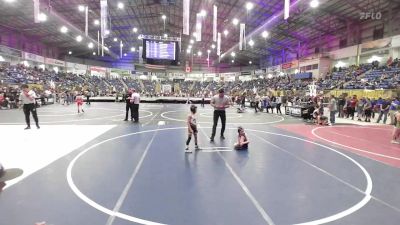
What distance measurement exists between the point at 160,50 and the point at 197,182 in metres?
17.9

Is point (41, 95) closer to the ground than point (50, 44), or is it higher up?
closer to the ground

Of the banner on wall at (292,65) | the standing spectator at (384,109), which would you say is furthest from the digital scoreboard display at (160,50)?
the banner on wall at (292,65)

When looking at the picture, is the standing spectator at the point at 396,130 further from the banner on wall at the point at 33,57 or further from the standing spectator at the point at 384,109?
the banner on wall at the point at 33,57

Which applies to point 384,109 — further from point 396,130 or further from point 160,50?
point 160,50

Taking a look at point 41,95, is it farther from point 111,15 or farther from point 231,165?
point 231,165

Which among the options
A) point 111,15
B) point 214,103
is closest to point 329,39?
point 111,15

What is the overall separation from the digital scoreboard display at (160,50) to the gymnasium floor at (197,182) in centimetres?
1329

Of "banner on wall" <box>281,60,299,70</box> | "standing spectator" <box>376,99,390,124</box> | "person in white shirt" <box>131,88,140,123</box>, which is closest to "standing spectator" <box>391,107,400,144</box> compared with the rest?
"standing spectator" <box>376,99,390,124</box>

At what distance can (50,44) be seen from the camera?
154ft

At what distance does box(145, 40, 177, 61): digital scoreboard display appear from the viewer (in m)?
21.5

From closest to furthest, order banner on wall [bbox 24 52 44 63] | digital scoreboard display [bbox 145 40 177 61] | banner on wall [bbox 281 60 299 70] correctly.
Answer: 1. digital scoreboard display [bbox 145 40 177 61]
2. banner on wall [bbox 24 52 44 63]
3. banner on wall [bbox 281 60 299 70]

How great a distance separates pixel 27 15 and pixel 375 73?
125 ft

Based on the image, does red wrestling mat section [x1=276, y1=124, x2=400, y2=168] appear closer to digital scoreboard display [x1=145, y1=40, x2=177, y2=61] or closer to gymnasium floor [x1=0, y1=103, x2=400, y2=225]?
gymnasium floor [x1=0, y1=103, x2=400, y2=225]

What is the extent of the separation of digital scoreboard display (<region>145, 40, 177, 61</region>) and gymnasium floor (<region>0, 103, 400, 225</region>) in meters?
13.3
